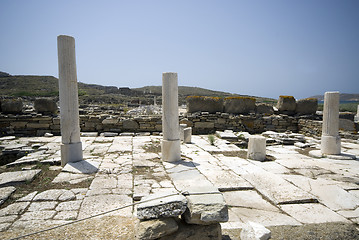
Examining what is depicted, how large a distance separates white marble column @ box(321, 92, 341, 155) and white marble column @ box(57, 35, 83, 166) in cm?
653

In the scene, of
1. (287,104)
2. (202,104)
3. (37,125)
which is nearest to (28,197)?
(37,125)

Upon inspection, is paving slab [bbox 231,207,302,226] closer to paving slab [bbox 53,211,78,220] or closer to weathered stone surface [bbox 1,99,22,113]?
paving slab [bbox 53,211,78,220]

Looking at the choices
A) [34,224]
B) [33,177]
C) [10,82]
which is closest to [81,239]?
[34,224]

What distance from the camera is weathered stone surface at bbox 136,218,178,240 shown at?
2.18m

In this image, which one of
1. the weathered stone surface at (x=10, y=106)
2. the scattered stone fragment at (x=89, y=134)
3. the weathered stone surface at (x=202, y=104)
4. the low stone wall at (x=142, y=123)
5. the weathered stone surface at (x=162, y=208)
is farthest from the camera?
the weathered stone surface at (x=202, y=104)

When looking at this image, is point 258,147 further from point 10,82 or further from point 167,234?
point 10,82

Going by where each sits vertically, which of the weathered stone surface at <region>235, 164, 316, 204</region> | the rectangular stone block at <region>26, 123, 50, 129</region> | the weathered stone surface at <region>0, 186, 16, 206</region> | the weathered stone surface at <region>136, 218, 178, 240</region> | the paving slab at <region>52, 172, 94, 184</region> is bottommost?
the weathered stone surface at <region>235, 164, 316, 204</region>

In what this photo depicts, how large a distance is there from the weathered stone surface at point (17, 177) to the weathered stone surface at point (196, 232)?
3253 mm

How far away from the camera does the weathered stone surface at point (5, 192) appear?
338cm

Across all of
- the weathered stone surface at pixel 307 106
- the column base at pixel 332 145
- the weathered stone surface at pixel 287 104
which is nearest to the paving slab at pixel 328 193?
the column base at pixel 332 145

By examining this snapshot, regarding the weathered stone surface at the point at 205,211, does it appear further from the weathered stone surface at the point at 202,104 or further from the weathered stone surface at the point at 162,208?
the weathered stone surface at the point at 202,104

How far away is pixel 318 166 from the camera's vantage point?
5367 millimetres

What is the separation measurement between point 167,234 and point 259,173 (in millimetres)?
3091

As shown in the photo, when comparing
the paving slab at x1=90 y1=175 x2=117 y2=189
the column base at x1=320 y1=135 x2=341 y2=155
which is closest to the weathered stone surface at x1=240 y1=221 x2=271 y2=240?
the paving slab at x1=90 y1=175 x2=117 y2=189
